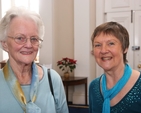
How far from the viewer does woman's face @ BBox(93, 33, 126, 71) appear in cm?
139

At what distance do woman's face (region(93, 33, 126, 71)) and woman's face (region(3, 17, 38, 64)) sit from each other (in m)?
0.44

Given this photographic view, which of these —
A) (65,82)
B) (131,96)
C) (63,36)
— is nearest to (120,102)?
(131,96)

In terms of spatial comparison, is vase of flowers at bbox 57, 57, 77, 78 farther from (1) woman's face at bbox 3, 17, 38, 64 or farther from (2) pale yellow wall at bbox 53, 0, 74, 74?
(1) woman's face at bbox 3, 17, 38, 64

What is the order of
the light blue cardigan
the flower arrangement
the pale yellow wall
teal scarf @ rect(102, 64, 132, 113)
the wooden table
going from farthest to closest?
the pale yellow wall
the flower arrangement
the wooden table
teal scarf @ rect(102, 64, 132, 113)
the light blue cardigan

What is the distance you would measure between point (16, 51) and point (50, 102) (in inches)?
16.5

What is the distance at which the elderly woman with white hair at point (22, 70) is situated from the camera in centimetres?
134

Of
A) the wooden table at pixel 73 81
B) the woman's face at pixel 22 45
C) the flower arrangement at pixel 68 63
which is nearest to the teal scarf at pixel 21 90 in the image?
the woman's face at pixel 22 45

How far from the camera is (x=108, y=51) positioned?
1387 millimetres

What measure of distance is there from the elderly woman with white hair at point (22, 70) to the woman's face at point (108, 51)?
0.39m

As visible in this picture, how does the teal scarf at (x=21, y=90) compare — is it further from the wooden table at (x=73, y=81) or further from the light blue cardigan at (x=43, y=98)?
the wooden table at (x=73, y=81)

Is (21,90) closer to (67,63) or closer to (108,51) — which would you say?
(108,51)

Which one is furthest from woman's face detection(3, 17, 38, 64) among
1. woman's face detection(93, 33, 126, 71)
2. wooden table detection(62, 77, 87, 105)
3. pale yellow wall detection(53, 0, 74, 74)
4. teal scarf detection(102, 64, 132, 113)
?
pale yellow wall detection(53, 0, 74, 74)

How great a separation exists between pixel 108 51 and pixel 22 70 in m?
0.61

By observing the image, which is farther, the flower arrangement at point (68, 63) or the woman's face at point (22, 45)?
the flower arrangement at point (68, 63)
